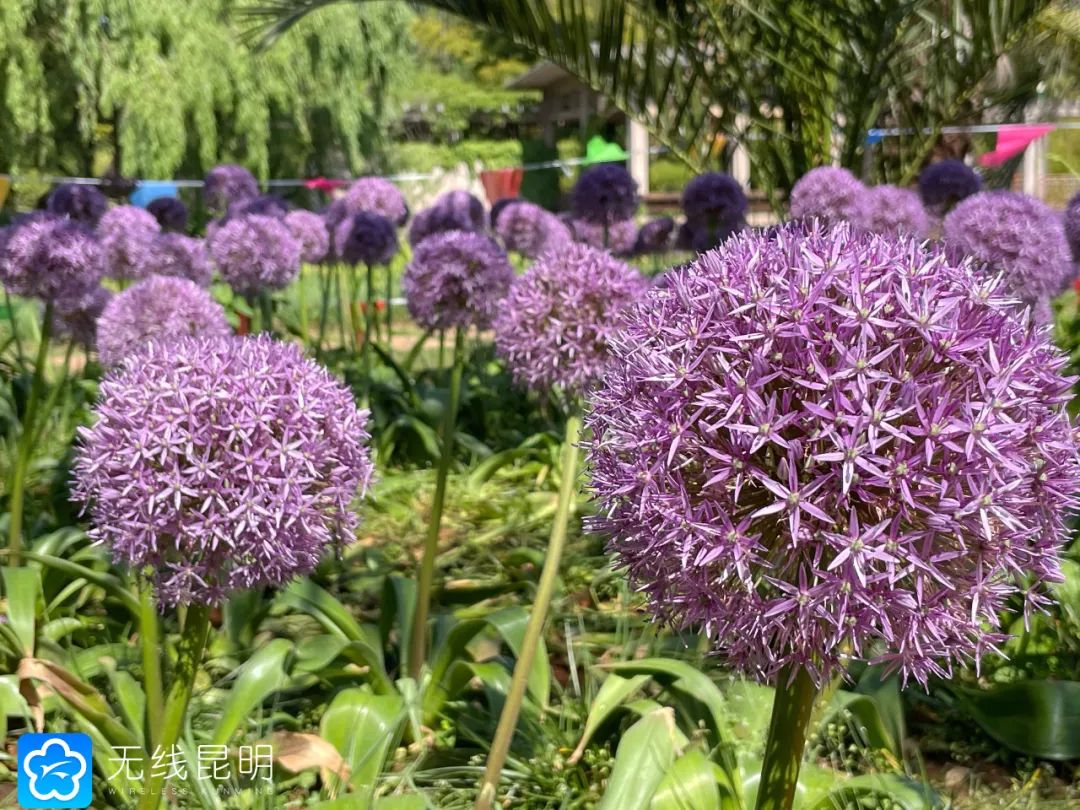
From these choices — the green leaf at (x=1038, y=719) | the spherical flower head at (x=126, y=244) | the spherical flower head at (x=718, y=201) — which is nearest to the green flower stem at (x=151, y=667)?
the green leaf at (x=1038, y=719)

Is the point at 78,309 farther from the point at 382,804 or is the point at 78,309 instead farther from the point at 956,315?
the point at 956,315

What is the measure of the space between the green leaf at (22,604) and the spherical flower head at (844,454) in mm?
2212

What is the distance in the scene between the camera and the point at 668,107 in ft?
21.4

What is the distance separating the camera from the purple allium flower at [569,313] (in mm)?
2793

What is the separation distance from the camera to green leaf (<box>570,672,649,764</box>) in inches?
102

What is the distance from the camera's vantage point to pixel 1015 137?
11633 mm

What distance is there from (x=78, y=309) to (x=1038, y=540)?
15.9 feet

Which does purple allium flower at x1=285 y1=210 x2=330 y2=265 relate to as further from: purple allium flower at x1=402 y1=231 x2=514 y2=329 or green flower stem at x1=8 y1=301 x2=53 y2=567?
green flower stem at x1=8 y1=301 x2=53 y2=567

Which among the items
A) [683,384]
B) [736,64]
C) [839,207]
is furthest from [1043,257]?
[683,384]

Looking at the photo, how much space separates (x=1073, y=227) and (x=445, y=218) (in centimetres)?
Answer: 389

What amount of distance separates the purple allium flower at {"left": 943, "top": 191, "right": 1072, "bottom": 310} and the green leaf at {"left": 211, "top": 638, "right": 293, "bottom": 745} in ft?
11.2

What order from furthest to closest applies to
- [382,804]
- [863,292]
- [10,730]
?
[10,730] → [382,804] → [863,292]

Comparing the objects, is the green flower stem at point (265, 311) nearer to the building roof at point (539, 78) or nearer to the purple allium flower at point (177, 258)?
the purple allium flower at point (177, 258)

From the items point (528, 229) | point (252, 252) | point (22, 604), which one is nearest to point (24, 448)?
point (22, 604)
